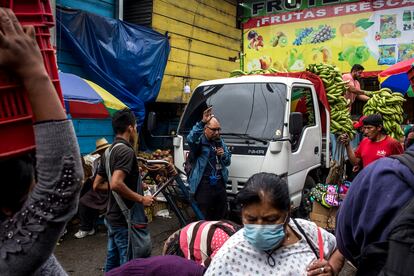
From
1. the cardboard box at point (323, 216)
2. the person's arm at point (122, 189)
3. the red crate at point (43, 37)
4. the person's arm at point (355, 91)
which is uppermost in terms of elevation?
the person's arm at point (355, 91)

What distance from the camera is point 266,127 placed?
18.0 ft

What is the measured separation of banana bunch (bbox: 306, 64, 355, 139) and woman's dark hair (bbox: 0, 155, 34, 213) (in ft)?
20.8

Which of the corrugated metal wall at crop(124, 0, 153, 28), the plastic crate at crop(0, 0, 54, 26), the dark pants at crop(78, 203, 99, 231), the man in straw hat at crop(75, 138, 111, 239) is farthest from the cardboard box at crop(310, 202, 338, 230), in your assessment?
the corrugated metal wall at crop(124, 0, 153, 28)

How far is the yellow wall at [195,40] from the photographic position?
956cm

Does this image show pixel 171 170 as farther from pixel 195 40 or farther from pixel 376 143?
pixel 195 40

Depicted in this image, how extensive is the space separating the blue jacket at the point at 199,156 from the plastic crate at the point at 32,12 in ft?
12.3

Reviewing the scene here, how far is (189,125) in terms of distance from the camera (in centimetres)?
604

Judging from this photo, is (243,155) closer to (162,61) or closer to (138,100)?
(138,100)

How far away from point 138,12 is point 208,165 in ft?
19.1

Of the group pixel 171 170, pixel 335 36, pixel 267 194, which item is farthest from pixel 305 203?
pixel 335 36

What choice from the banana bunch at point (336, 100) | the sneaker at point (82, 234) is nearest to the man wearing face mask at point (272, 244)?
the sneaker at point (82, 234)

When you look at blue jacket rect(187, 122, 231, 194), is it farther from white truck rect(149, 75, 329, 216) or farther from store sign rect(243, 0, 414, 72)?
store sign rect(243, 0, 414, 72)

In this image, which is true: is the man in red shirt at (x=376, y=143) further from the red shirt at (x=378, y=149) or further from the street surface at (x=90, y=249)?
the street surface at (x=90, y=249)

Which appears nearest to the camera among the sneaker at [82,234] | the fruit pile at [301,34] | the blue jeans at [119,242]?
the blue jeans at [119,242]
